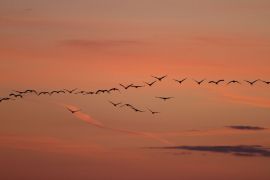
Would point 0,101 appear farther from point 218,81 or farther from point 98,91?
point 218,81

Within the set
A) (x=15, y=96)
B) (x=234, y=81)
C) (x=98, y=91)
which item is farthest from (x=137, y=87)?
(x=15, y=96)

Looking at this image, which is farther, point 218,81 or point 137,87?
point 218,81

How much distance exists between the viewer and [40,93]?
7975 centimetres

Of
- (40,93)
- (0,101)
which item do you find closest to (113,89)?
(40,93)

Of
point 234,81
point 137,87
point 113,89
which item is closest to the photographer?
point 137,87

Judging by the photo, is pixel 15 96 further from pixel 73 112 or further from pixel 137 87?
pixel 137 87

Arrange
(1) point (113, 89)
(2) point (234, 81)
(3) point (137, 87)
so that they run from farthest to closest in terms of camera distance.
Result: (1) point (113, 89)
(2) point (234, 81)
(3) point (137, 87)

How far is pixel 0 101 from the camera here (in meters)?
79.6

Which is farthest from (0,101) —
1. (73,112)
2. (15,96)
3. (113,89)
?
(113,89)

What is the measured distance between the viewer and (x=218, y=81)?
76.8 metres

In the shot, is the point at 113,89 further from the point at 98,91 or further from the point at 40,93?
the point at 40,93

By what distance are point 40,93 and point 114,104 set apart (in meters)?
10.2

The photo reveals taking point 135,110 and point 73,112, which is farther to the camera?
point 73,112

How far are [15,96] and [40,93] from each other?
356cm
